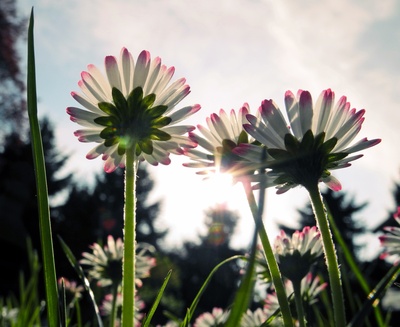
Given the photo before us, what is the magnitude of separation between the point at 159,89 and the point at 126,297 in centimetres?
49

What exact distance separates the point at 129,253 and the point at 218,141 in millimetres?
374

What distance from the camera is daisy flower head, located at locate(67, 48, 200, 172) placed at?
0.98 metres

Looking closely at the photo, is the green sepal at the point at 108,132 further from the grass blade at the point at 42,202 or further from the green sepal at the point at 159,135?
the grass blade at the point at 42,202

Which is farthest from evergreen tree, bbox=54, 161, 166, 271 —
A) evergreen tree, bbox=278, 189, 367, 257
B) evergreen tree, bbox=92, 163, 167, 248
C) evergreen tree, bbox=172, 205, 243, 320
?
evergreen tree, bbox=278, 189, 367, 257

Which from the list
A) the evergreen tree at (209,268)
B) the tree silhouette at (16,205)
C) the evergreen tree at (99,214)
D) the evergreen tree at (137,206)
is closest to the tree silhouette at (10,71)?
the tree silhouette at (16,205)

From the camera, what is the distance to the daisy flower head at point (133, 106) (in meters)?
0.98

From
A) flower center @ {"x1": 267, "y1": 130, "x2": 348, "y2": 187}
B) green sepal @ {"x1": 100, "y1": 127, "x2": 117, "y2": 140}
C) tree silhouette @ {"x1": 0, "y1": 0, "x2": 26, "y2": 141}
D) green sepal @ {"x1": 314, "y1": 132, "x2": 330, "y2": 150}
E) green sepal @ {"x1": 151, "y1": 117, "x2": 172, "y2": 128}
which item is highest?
tree silhouette @ {"x1": 0, "y1": 0, "x2": 26, "y2": 141}

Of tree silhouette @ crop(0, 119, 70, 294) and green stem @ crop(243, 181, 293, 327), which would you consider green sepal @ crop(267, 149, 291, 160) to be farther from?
tree silhouette @ crop(0, 119, 70, 294)

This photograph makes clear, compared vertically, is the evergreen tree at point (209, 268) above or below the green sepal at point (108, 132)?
below

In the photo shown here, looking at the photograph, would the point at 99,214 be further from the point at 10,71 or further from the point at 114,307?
the point at 114,307

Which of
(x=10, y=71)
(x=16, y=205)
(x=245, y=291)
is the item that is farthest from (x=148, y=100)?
(x=16, y=205)

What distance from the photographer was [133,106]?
1.00 m

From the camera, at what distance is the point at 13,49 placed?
16156mm

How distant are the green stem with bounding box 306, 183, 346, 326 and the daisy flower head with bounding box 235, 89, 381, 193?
2.2 inches
